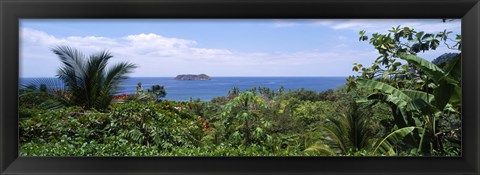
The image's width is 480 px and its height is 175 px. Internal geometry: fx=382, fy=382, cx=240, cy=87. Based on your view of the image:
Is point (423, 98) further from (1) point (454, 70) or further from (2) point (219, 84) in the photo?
(2) point (219, 84)

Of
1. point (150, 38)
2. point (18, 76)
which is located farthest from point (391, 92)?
point (18, 76)

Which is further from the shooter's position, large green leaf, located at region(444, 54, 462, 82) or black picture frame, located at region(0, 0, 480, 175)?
large green leaf, located at region(444, 54, 462, 82)

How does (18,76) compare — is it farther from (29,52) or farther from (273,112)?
(273,112)

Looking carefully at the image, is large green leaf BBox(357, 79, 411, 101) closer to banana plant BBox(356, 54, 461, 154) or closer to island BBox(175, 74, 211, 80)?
banana plant BBox(356, 54, 461, 154)

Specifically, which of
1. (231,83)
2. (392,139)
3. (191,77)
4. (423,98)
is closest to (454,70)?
(423,98)

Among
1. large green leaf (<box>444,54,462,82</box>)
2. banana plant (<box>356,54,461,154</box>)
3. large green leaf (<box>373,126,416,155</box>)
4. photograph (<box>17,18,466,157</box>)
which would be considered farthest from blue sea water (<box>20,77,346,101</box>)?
large green leaf (<box>444,54,462,82</box>)
